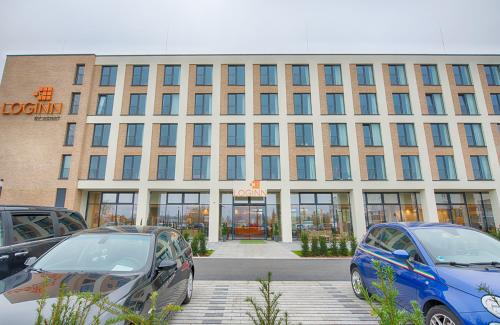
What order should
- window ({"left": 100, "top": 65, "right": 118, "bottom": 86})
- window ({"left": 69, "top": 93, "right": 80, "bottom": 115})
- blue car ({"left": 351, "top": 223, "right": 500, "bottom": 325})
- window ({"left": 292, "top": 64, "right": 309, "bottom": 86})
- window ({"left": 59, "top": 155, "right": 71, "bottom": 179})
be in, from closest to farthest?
blue car ({"left": 351, "top": 223, "right": 500, "bottom": 325}), window ({"left": 59, "top": 155, "right": 71, "bottom": 179}), window ({"left": 69, "top": 93, "right": 80, "bottom": 115}), window ({"left": 100, "top": 65, "right": 118, "bottom": 86}), window ({"left": 292, "top": 64, "right": 309, "bottom": 86})

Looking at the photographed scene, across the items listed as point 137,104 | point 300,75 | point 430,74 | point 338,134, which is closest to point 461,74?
point 430,74

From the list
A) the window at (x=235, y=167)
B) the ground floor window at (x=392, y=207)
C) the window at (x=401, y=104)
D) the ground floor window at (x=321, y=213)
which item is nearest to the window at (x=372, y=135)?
the window at (x=401, y=104)

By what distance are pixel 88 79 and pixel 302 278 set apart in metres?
26.4

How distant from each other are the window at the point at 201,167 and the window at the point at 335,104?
12.4m

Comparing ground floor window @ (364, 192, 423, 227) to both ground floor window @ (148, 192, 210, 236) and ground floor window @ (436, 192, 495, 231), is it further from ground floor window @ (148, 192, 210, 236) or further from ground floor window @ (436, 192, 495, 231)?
ground floor window @ (148, 192, 210, 236)

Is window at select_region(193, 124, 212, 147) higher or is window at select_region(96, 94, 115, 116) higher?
window at select_region(96, 94, 115, 116)

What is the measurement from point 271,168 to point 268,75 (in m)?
9.55

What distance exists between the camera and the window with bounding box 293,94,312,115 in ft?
81.3

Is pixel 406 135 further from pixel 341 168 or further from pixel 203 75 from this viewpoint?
pixel 203 75

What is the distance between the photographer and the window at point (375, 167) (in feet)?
76.1

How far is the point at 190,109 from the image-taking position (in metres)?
24.8

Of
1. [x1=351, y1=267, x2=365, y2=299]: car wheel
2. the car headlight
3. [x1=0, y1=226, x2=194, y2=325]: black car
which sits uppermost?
[x1=0, y1=226, x2=194, y2=325]: black car

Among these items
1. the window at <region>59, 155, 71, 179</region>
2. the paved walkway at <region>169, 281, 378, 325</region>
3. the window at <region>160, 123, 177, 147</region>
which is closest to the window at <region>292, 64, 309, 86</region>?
the window at <region>160, 123, 177, 147</region>

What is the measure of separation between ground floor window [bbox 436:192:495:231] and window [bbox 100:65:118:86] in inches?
1272
